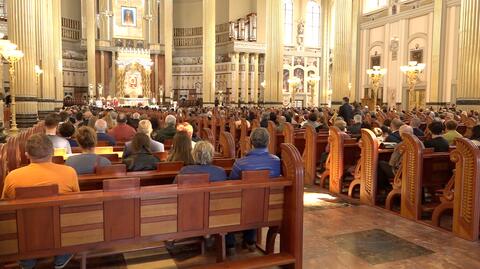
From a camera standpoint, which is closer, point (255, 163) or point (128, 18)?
point (255, 163)

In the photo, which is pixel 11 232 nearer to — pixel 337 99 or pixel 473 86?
pixel 473 86

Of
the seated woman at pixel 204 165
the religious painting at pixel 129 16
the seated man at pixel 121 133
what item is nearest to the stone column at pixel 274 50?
the religious painting at pixel 129 16

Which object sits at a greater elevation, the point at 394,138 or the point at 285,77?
the point at 285,77

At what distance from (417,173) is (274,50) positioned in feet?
62.9

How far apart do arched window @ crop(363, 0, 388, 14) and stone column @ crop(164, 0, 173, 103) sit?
15052mm

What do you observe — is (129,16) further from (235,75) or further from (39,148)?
(39,148)

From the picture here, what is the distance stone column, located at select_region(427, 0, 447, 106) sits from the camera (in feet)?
66.0

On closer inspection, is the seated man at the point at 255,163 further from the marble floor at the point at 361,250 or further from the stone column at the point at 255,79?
the stone column at the point at 255,79

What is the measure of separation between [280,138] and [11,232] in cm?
699

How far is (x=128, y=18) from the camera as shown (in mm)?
34188

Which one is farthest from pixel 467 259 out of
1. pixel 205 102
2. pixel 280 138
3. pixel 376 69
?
pixel 205 102

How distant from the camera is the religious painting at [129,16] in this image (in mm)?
34031

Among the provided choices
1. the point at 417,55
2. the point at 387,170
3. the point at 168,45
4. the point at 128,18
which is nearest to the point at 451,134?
the point at 387,170

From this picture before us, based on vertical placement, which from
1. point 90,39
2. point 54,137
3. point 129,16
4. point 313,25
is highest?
point 129,16
